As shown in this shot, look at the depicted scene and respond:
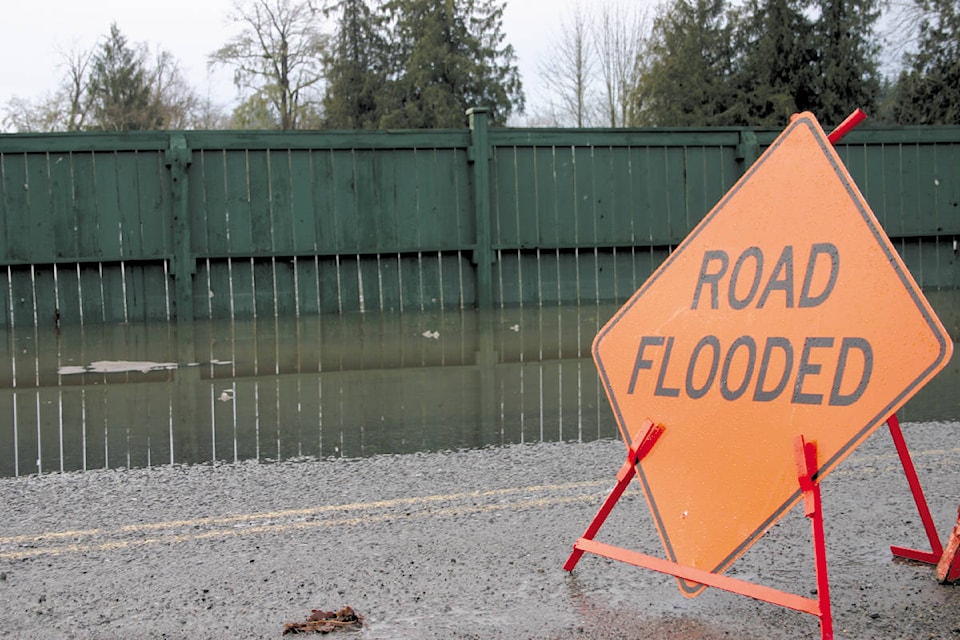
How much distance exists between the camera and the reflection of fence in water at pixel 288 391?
19.4 feet

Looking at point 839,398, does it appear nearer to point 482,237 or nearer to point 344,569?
point 344,569

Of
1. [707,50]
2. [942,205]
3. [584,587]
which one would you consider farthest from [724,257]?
[707,50]

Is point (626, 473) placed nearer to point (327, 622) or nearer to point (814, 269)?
point (814, 269)

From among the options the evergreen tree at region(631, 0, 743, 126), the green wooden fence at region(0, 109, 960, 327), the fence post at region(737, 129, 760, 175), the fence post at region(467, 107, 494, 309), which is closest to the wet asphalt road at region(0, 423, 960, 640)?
the green wooden fence at region(0, 109, 960, 327)

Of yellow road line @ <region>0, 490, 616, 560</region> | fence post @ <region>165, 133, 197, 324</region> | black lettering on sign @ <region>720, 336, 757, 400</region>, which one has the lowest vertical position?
yellow road line @ <region>0, 490, 616, 560</region>

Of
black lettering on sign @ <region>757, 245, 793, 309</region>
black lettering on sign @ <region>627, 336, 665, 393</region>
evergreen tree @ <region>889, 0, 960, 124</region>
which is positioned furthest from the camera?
evergreen tree @ <region>889, 0, 960, 124</region>

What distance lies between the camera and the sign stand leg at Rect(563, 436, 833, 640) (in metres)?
2.96

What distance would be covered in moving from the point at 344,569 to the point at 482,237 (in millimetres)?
10162

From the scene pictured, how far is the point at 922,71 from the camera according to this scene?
102ft

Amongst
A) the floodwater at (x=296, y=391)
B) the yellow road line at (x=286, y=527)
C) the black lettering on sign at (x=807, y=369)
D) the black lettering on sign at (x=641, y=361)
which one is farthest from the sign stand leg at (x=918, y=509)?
the floodwater at (x=296, y=391)

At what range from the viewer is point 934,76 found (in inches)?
1194

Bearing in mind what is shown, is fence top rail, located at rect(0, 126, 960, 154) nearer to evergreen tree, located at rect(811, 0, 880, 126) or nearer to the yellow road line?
the yellow road line

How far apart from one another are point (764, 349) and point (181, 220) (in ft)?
34.5

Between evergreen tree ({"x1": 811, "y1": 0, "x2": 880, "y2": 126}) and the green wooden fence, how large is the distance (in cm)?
1951
